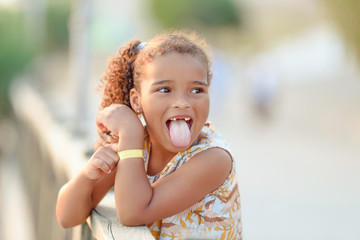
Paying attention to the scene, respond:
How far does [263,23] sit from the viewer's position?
41938mm

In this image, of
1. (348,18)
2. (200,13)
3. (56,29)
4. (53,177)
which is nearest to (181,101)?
(53,177)

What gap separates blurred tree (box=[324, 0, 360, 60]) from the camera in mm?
15452

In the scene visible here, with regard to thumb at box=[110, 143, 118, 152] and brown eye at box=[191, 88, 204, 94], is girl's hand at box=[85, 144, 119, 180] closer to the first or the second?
thumb at box=[110, 143, 118, 152]

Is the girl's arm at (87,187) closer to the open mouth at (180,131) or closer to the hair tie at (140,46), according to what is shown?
the open mouth at (180,131)

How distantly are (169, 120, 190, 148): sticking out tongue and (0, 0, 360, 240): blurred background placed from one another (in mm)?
596

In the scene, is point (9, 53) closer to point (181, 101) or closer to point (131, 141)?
point (131, 141)

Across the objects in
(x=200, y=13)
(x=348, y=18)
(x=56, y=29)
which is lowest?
(x=348, y=18)

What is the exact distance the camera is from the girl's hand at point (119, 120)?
2447mm

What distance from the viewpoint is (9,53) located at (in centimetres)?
1433

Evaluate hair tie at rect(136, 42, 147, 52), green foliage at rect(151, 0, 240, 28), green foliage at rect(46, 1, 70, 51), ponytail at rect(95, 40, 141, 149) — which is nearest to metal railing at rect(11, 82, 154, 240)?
ponytail at rect(95, 40, 141, 149)

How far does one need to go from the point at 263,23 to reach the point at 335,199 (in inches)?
1359

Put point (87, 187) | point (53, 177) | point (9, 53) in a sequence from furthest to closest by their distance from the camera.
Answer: point (9, 53) < point (53, 177) < point (87, 187)

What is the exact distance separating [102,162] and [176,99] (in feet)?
1.17

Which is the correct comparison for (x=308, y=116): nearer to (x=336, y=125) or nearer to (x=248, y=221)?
(x=336, y=125)
